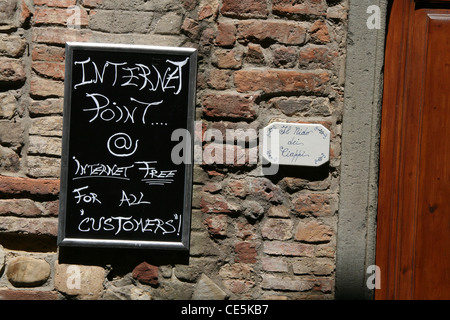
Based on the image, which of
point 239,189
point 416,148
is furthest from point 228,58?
point 416,148

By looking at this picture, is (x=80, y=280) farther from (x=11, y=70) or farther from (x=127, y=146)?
(x=11, y=70)

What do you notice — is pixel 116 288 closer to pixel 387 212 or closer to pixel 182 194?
pixel 182 194

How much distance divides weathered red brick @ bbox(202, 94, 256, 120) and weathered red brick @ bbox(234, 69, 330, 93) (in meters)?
0.05

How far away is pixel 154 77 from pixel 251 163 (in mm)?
605

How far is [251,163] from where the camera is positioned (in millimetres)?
2211

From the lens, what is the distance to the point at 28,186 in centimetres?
220

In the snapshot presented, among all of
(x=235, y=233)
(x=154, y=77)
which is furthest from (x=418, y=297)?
(x=154, y=77)

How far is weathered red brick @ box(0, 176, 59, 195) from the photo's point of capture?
2197mm

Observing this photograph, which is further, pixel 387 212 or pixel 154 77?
pixel 387 212

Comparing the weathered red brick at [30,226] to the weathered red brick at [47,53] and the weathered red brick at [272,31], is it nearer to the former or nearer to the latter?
the weathered red brick at [47,53]

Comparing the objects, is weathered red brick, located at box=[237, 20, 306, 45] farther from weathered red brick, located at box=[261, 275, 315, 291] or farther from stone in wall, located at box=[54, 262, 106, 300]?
A: stone in wall, located at box=[54, 262, 106, 300]

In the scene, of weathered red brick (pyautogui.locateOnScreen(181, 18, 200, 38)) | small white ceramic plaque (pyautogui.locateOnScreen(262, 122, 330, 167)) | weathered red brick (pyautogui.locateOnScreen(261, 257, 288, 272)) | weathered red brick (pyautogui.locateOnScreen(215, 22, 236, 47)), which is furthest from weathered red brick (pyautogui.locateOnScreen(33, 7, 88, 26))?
weathered red brick (pyautogui.locateOnScreen(261, 257, 288, 272))

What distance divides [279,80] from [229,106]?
0.27 m
